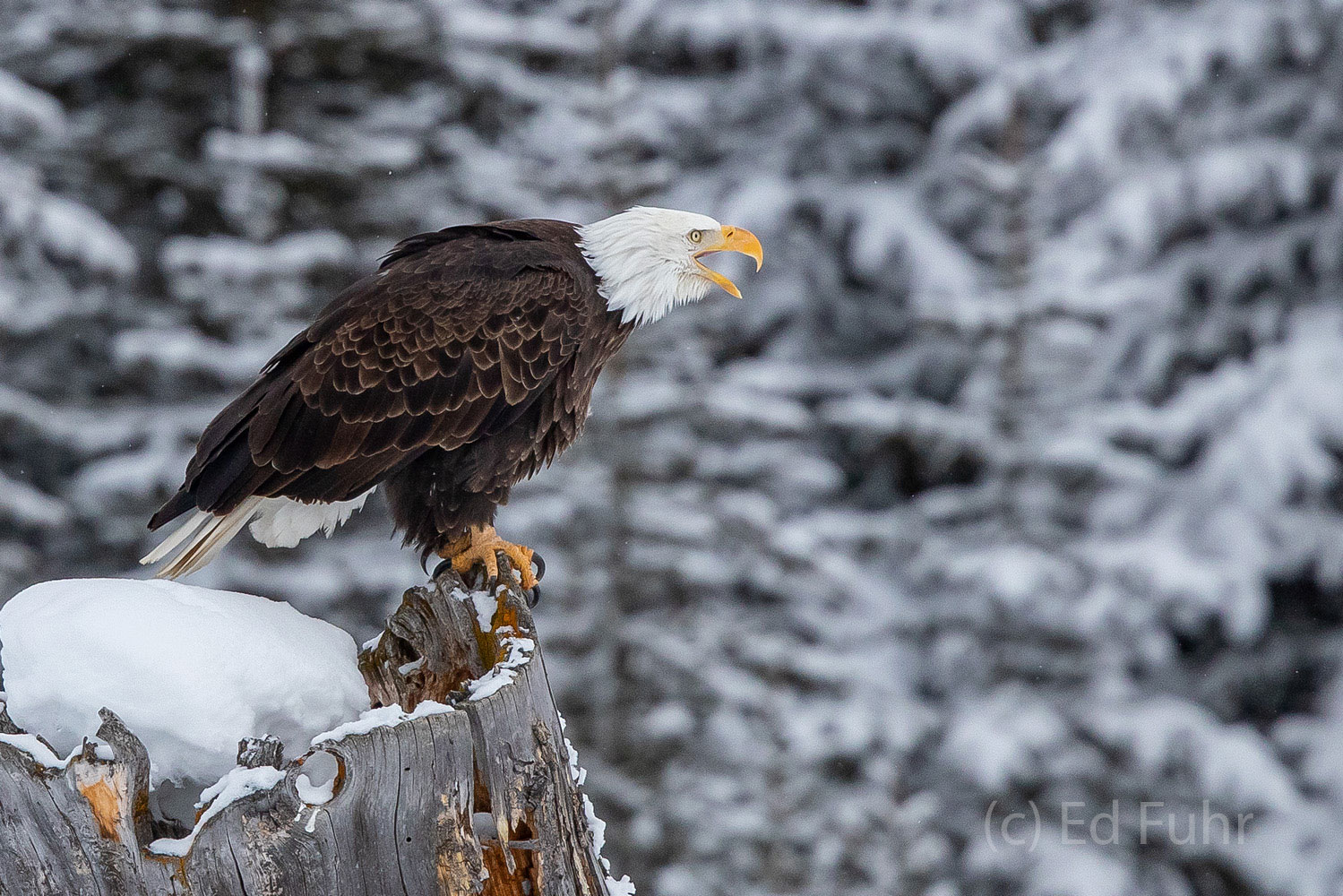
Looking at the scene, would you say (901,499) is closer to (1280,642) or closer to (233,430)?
(1280,642)

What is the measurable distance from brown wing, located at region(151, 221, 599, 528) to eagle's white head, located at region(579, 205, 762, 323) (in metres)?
0.18

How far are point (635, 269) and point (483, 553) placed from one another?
1.04m

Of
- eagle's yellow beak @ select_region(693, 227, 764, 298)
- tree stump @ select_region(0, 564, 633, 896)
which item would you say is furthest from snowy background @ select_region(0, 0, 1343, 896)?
tree stump @ select_region(0, 564, 633, 896)

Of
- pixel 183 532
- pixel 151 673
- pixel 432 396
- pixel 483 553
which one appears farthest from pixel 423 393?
pixel 151 673

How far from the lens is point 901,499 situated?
14281mm

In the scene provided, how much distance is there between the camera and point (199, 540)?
387 cm

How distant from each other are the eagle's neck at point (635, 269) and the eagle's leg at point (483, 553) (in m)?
0.83

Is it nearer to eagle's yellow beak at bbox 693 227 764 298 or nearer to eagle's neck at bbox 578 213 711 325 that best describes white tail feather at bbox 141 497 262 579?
eagle's neck at bbox 578 213 711 325

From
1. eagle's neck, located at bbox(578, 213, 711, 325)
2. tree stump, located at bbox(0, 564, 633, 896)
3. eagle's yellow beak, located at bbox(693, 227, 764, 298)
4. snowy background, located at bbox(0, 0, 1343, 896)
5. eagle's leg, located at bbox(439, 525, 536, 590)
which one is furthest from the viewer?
snowy background, located at bbox(0, 0, 1343, 896)

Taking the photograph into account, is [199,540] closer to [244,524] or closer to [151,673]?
[244,524]

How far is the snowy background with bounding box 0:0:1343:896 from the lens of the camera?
11.0 m

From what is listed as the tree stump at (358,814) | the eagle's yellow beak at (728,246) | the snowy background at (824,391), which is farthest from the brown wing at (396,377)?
the snowy background at (824,391)

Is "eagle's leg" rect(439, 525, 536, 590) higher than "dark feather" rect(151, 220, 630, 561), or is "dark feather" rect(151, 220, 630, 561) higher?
"dark feather" rect(151, 220, 630, 561)

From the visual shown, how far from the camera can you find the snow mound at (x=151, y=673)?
98.4 inches
